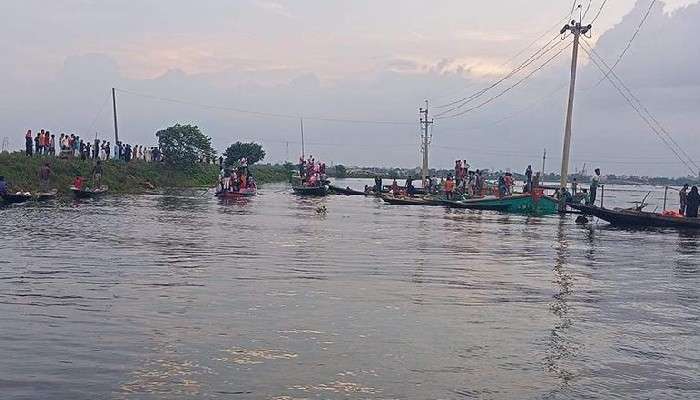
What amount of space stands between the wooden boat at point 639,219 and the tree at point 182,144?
1918 inches

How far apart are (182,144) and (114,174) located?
18.0m

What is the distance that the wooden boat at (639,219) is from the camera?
99.5ft

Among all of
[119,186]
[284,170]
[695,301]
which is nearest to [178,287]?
[695,301]

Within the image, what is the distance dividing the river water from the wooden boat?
27.9 ft

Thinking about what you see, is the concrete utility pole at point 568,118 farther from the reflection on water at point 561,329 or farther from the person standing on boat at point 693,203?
the reflection on water at point 561,329

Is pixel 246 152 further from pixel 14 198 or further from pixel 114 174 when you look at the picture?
pixel 14 198

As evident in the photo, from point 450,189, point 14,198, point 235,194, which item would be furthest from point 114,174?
point 450,189

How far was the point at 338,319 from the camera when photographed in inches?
431

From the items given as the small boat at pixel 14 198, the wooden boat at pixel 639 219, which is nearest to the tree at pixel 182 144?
the small boat at pixel 14 198

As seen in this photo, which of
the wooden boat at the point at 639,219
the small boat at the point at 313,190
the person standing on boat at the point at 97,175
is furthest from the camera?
the small boat at the point at 313,190

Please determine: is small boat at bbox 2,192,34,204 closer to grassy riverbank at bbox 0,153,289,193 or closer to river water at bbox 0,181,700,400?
grassy riverbank at bbox 0,153,289,193

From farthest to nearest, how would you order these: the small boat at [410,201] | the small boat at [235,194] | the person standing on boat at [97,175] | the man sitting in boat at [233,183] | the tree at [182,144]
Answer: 1. the tree at [182,144]
2. the man sitting in boat at [233,183]
3. the small boat at [235,194]
4. the person standing on boat at [97,175]
5. the small boat at [410,201]

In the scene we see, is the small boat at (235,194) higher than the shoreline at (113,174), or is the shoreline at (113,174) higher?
the shoreline at (113,174)

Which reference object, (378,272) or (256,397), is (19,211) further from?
(256,397)
